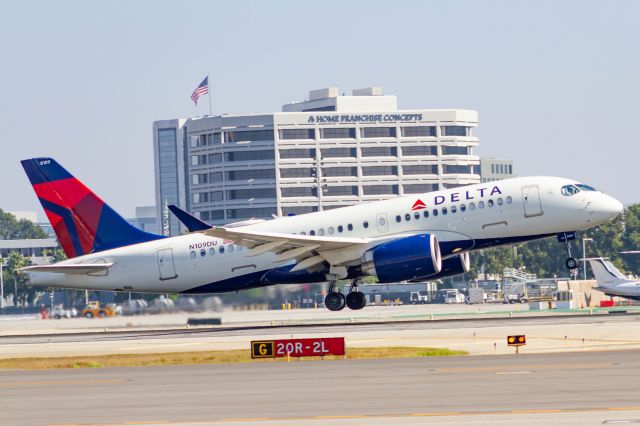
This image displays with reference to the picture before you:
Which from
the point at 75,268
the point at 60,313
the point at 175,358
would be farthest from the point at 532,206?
the point at 60,313

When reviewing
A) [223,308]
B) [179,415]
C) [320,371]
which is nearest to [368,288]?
[223,308]

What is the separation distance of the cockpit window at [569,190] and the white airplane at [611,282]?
28.4 meters

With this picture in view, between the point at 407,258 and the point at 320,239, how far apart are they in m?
4.10

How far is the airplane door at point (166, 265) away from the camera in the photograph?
2312 inches

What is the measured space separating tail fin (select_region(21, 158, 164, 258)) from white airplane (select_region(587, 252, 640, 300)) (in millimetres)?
37806

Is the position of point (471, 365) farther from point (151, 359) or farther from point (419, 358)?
point (151, 359)

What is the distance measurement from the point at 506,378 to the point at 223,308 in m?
31.7

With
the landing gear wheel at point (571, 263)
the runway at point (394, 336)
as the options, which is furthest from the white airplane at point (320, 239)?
the runway at point (394, 336)

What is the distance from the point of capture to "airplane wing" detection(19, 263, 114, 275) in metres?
57.6

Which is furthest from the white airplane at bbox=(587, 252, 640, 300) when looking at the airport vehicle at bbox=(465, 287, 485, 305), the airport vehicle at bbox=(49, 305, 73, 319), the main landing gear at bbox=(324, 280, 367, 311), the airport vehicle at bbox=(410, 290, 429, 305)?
the airport vehicle at bbox=(410, 290, 429, 305)

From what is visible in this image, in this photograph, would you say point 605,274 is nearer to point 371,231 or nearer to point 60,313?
point 371,231

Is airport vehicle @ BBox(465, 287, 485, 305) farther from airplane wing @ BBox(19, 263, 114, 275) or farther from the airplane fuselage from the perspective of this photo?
airplane wing @ BBox(19, 263, 114, 275)

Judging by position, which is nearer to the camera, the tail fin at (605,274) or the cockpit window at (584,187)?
the cockpit window at (584,187)

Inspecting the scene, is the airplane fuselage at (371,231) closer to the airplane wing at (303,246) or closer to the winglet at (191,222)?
the airplane wing at (303,246)
